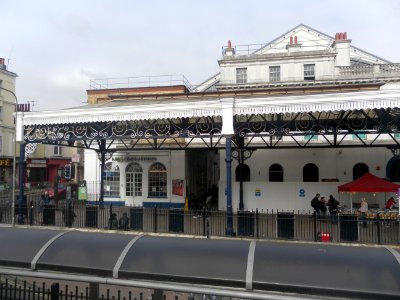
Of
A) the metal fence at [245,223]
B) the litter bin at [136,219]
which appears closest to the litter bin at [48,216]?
the metal fence at [245,223]

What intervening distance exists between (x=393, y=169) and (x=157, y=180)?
1542 cm

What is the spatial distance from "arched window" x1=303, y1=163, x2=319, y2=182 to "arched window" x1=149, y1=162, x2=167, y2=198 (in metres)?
9.53

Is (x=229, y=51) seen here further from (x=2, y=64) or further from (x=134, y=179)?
(x=2, y=64)

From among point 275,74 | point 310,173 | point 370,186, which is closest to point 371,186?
point 370,186

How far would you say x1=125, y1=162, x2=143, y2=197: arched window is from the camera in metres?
25.0

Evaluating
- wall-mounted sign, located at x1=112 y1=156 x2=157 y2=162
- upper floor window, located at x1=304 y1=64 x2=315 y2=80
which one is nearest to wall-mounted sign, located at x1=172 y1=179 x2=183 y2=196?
wall-mounted sign, located at x1=112 y1=156 x2=157 y2=162

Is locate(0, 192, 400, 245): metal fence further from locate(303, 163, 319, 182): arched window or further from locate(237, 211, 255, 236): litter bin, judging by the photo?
locate(303, 163, 319, 182): arched window

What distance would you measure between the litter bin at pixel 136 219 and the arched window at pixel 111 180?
36.2 ft

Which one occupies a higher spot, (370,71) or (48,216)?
(370,71)

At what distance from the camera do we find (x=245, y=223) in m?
13.6

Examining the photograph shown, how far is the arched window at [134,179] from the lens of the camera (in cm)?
2495

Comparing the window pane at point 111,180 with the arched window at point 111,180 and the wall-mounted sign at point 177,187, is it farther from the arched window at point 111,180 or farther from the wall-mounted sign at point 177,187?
the wall-mounted sign at point 177,187

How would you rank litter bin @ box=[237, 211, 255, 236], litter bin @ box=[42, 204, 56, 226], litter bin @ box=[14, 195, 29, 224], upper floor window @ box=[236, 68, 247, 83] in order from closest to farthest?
1. litter bin @ box=[237, 211, 255, 236]
2. litter bin @ box=[42, 204, 56, 226]
3. litter bin @ box=[14, 195, 29, 224]
4. upper floor window @ box=[236, 68, 247, 83]

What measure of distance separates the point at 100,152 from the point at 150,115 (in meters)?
9.66
